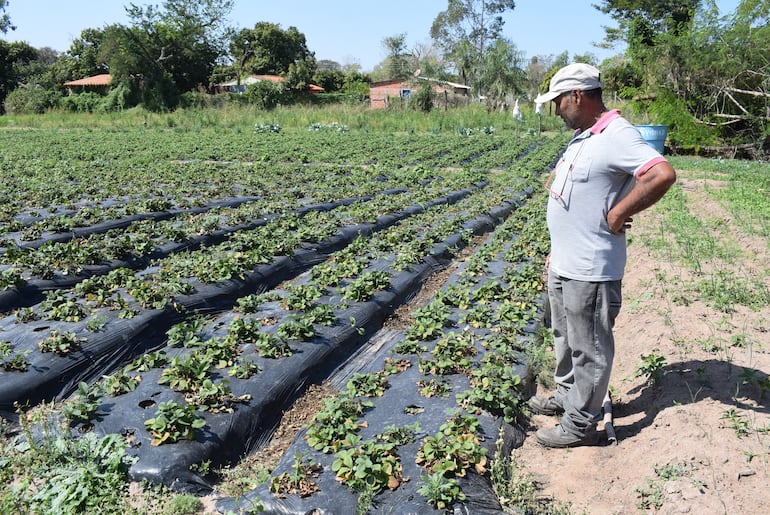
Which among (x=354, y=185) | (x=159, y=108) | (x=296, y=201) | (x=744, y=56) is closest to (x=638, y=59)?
(x=744, y=56)

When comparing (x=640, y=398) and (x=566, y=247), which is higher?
(x=566, y=247)

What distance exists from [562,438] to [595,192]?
145 cm

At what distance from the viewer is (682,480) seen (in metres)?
2.68

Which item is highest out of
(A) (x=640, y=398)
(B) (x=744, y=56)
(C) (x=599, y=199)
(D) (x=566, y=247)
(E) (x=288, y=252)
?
(B) (x=744, y=56)

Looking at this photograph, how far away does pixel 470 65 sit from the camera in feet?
159

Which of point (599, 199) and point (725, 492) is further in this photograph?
point (599, 199)

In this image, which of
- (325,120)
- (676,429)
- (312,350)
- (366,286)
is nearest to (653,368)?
(676,429)

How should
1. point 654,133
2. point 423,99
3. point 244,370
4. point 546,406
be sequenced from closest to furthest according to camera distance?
1. point 546,406
2. point 244,370
3. point 654,133
4. point 423,99

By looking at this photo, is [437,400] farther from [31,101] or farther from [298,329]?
[31,101]

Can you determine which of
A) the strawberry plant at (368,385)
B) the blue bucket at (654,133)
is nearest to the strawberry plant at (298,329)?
the strawberry plant at (368,385)

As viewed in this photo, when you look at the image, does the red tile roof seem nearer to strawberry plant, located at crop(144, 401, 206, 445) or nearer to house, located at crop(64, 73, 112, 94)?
house, located at crop(64, 73, 112, 94)

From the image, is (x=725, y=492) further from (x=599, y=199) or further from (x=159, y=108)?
(x=159, y=108)

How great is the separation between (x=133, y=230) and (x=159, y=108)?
3412cm

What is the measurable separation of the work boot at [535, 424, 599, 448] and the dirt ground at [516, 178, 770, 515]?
0.05 meters
